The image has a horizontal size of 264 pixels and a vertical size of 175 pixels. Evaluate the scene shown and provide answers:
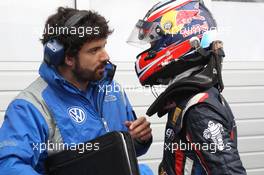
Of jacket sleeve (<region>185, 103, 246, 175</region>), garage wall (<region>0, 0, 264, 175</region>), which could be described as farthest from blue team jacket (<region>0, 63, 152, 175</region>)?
garage wall (<region>0, 0, 264, 175</region>)

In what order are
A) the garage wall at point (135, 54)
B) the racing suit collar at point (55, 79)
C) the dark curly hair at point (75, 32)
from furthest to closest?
1. the garage wall at point (135, 54)
2. the dark curly hair at point (75, 32)
3. the racing suit collar at point (55, 79)

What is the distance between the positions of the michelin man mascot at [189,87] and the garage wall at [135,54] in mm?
1783

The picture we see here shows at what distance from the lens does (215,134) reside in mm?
1968

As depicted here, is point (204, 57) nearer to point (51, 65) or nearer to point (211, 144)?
point (211, 144)

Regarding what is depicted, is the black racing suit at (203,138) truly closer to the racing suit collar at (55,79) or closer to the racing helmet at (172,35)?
the racing helmet at (172,35)

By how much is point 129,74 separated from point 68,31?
2045 millimetres

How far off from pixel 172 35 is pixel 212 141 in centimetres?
64

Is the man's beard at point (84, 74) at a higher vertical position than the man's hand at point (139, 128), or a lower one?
higher

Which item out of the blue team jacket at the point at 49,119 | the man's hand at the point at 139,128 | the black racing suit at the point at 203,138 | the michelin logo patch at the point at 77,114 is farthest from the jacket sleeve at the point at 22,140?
the black racing suit at the point at 203,138

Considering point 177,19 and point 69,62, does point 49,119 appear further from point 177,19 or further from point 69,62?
point 177,19

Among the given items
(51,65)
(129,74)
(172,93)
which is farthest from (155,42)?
(129,74)

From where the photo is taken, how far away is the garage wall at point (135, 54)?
13.1 feet

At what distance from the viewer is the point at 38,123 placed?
83.9 inches

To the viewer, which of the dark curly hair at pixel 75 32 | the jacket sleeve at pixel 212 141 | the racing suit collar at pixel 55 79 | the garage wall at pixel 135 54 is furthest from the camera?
the garage wall at pixel 135 54
